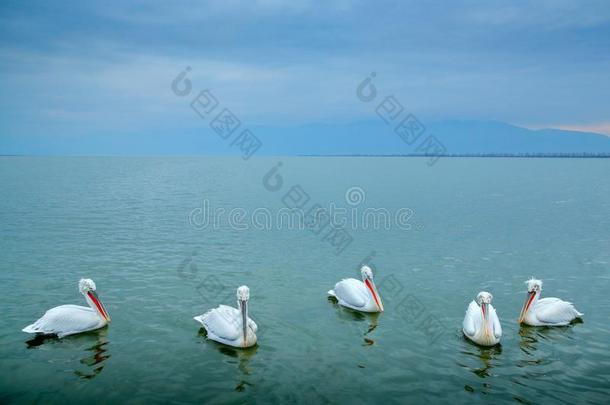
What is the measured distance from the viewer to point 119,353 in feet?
37.5

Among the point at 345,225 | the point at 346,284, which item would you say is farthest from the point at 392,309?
the point at 345,225

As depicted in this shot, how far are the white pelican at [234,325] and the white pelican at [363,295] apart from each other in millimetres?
3362

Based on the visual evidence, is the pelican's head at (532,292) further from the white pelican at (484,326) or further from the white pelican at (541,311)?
the white pelican at (484,326)

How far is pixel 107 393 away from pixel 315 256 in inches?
499

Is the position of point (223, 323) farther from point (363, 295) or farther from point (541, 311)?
point (541, 311)

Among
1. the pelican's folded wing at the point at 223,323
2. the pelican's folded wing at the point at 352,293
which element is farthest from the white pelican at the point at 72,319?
the pelican's folded wing at the point at 352,293

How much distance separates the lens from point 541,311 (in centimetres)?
1347

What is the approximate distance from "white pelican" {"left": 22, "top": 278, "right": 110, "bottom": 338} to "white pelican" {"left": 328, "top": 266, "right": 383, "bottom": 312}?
6542mm

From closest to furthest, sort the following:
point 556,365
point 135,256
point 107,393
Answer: point 107,393, point 556,365, point 135,256

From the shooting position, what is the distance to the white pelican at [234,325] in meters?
11.6

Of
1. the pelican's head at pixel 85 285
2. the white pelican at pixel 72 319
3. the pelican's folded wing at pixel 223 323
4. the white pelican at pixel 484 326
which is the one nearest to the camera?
the pelican's folded wing at pixel 223 323

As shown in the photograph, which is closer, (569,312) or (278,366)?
(278,366)

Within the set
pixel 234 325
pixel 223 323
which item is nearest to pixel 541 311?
pixel 234 325

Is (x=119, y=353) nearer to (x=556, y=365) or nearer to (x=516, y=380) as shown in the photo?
(x=516, y=380)
